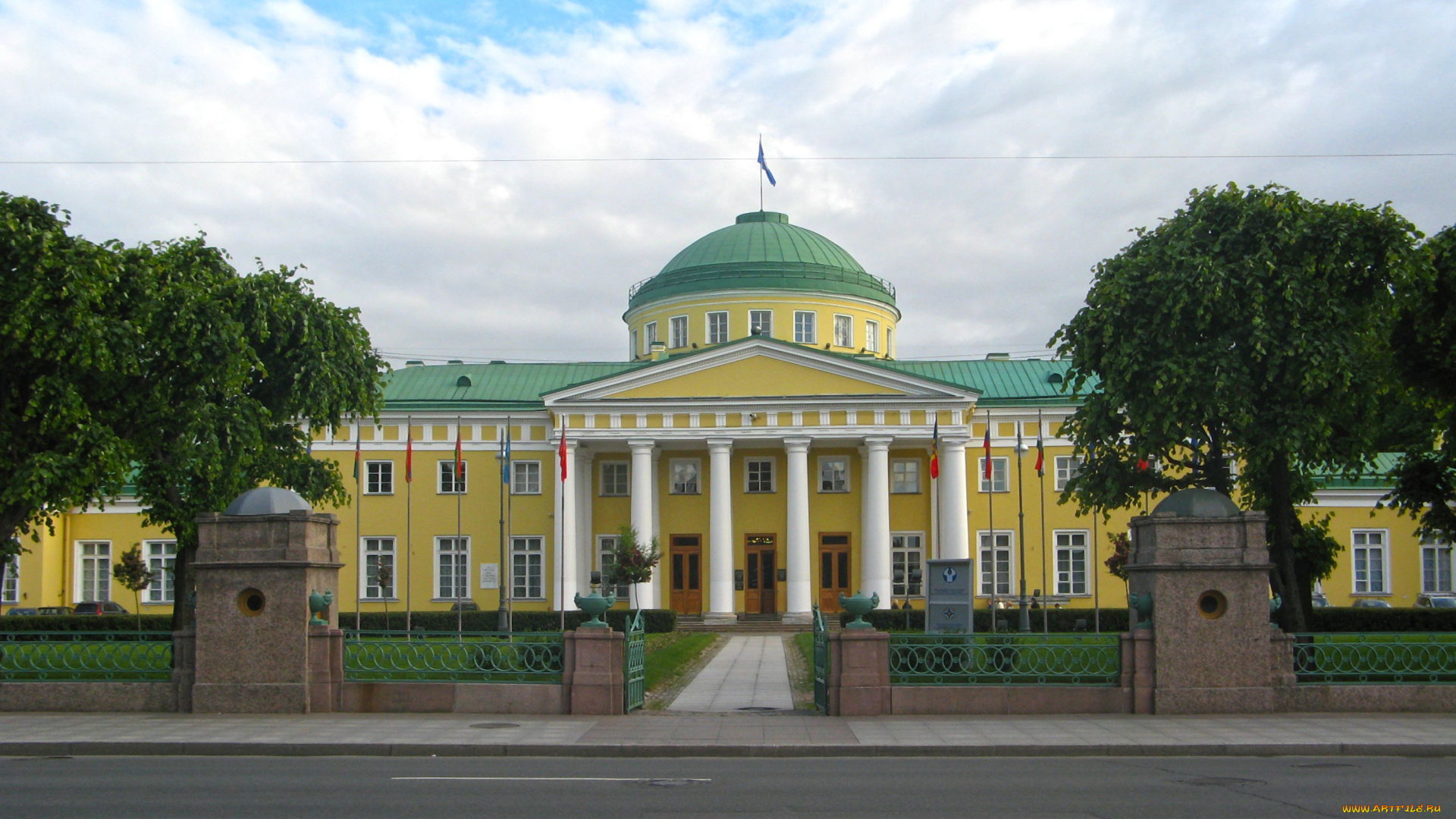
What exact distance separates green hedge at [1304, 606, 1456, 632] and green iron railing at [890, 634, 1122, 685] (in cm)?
2256

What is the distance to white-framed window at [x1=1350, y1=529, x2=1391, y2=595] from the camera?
51375 mm

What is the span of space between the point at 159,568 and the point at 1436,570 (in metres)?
50.5

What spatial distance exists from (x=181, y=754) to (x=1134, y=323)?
2028 centimetres

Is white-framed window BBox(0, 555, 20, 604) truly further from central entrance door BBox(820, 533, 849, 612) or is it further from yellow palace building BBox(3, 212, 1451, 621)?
central entrance door BBox(820, 533, 849, 612)

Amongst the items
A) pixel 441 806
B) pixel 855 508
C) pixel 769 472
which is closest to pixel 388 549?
pixel 769 472

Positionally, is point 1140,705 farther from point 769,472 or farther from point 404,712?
point 769,472

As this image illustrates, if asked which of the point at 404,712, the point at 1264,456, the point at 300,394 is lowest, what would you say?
the point at 404,712

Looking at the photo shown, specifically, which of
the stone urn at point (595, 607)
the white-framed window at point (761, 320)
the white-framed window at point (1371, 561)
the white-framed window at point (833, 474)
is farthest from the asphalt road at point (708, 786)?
the white-framed window at point (1371, 561)

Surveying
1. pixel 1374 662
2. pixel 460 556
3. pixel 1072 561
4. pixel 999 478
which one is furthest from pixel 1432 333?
pixel 460 556

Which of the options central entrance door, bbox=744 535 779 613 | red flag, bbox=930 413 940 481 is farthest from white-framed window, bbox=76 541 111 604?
red flag, bbox=930 413 940 481

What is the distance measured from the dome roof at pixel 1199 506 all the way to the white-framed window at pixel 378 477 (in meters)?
38.2

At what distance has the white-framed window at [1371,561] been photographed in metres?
51.4

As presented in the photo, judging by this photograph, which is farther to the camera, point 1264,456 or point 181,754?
point 1264,456

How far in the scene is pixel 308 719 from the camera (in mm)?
17438
